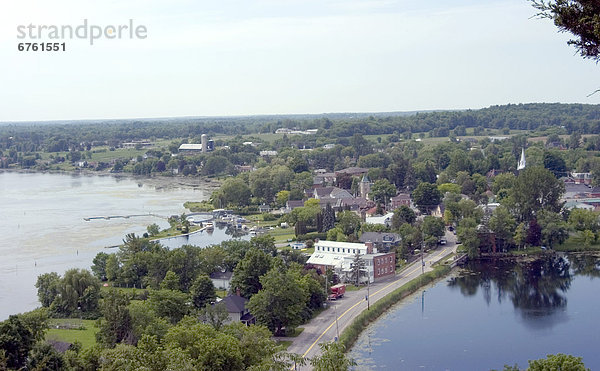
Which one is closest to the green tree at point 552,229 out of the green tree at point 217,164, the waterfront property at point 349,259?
the waterfront property at point 349,259

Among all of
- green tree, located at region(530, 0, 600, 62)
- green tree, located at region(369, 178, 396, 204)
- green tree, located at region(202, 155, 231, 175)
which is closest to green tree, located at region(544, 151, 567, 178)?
green tree, located at region(369, 178, 396, 204)

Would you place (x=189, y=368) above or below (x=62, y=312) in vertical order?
A: above

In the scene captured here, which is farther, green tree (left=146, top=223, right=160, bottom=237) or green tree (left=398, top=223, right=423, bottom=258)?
green tree (left=146, top=223, right=160, bottom=237)

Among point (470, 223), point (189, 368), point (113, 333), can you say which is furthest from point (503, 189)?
point (189, 368)

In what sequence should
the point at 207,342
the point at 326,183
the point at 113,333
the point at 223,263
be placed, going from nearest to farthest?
the point at 207,342 < the point at 113,333 < the point at 223,263 < the point at 326,183

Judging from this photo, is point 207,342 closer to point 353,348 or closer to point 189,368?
point 189,368

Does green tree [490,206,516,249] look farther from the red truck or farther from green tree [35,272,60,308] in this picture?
green tree [35,272,60,308]
